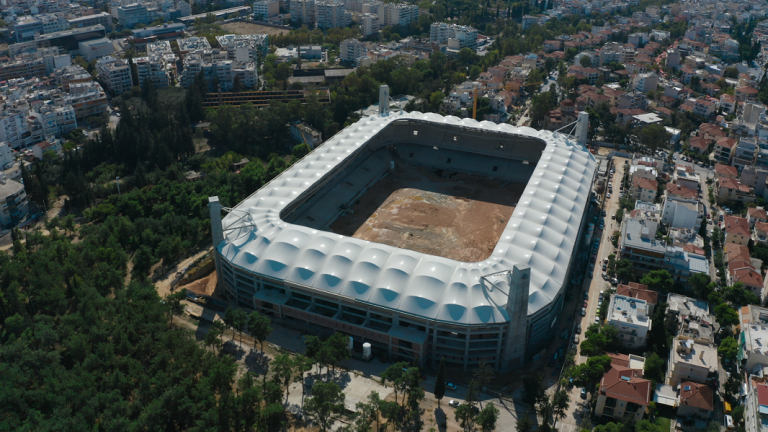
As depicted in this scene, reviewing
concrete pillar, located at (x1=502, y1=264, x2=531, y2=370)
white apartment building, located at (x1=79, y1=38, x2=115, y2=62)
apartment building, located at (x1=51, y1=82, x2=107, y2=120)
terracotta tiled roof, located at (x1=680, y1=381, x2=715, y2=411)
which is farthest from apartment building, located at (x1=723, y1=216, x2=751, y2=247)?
white apartment building, located at (x1=79, y1=38, x2=115, y2=62)

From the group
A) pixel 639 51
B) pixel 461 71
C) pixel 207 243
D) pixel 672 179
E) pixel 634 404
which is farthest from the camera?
pixel 639 51

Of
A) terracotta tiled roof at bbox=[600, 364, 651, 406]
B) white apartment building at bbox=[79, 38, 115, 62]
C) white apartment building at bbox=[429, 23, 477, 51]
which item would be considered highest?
white apartment building at bbox=[429, 23, 477, 51]

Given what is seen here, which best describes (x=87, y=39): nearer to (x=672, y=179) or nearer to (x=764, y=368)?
(x=672, y=179)

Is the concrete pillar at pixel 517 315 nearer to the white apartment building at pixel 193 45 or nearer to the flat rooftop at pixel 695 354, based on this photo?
the flat rooftop at pixel 695 354

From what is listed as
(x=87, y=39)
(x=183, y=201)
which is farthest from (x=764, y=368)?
(x=87, y=39)

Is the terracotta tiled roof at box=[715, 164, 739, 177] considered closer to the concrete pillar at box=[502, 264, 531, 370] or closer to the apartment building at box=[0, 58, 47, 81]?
the concrete pillar at box=[502, 264, 531, 370]

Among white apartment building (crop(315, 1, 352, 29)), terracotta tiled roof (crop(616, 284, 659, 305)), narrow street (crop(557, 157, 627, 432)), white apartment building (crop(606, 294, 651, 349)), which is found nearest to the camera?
narrow street (crop(557, 157, 627, 432))

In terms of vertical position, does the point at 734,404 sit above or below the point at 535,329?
below
